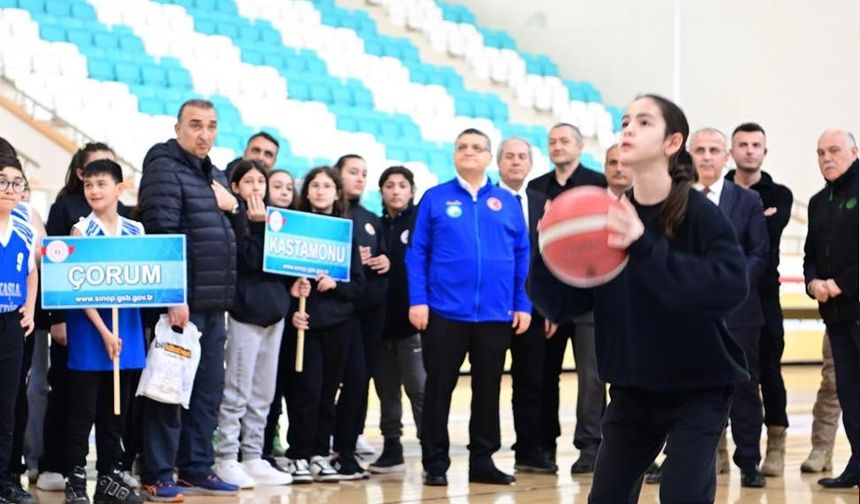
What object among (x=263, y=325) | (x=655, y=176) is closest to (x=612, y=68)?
(x=263, y=325)

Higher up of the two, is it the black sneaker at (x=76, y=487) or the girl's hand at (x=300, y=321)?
the girl's hand at (x=300, y=321)

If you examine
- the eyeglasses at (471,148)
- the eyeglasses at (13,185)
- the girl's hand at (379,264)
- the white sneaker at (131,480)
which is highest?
the eyeglasses at (471,148)

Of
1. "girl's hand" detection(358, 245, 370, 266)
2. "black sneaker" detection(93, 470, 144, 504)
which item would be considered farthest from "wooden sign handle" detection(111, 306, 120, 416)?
"girl's hand" detection(358, 245, 370, 266)

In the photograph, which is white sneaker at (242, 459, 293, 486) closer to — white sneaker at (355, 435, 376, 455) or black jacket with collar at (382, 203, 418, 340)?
black jacket with collar at (382, 203, 418, 340)

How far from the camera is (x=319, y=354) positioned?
6.68m

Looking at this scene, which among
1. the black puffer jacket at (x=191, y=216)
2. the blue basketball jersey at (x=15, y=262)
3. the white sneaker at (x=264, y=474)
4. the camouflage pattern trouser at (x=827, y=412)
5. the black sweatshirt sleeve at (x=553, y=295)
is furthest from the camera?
the camouflage pattern trouser at (x=827, y=412)

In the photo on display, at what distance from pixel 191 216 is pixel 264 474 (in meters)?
1.39

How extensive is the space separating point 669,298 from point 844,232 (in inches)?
140

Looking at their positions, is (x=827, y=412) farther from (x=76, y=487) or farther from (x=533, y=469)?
(x=76, y=487)

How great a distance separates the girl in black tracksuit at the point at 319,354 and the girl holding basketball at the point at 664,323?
3079 millimetres

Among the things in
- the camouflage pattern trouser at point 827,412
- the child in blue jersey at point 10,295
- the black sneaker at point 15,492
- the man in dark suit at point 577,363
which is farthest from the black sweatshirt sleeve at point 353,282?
the camouflage pattern trouser at point 827,412

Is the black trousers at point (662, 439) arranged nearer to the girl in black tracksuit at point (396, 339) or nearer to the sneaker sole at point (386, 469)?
the sneaker sole at point (386, 469)

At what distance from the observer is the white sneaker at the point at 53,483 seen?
605 centimetres

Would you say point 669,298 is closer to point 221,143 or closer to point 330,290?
point 330,290
